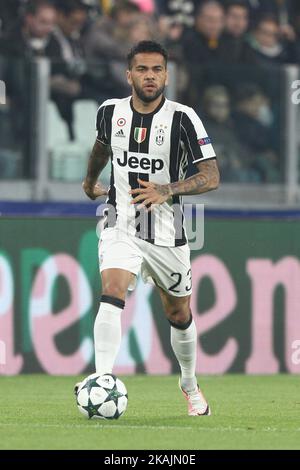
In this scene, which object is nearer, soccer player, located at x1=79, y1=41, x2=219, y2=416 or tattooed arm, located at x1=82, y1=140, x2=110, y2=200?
soccer player, located at x1=79, y1=41, x2=219, y2=416

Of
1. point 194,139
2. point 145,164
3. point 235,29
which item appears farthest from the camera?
point 235,29

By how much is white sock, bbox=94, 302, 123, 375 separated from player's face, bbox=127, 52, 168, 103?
1444 millimetres

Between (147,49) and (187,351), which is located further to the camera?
A: (187,351)

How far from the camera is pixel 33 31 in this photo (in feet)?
46.2

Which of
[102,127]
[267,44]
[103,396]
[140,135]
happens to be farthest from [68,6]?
[103,396]

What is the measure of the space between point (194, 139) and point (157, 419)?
1.84 meters

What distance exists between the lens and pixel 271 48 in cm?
1598

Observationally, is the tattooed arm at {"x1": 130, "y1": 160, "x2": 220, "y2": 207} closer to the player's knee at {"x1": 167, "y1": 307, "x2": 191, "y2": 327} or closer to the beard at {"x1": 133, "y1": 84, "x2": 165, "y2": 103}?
the beard at {"x1": 133, "y1": 84, "x2": 165, "y2": 103}

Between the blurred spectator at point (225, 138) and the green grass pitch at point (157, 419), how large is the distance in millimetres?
2435

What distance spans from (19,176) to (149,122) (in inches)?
178

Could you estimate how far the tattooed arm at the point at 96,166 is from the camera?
884 cm

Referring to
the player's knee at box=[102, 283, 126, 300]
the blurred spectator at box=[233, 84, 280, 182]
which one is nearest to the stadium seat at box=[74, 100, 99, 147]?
the blurred spectator at box=[233, 84, 280, 182]

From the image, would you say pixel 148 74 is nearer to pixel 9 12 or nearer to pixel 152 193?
pixel 152 193

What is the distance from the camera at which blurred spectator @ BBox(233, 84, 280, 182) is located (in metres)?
13.8
